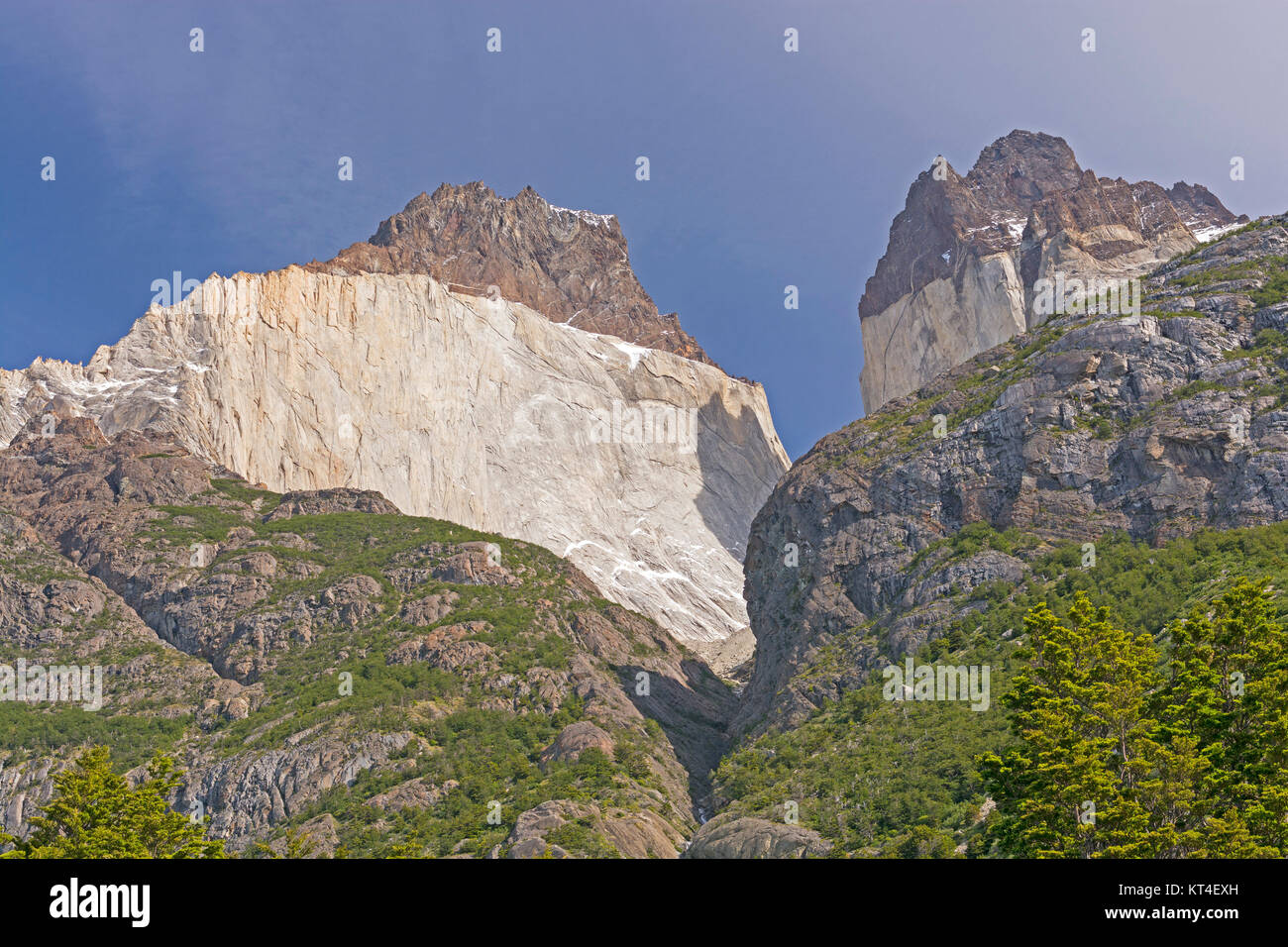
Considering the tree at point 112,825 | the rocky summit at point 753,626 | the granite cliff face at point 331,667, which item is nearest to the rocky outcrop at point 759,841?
the rocky summit at point 753,626

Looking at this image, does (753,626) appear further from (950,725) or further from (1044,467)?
(950,725)

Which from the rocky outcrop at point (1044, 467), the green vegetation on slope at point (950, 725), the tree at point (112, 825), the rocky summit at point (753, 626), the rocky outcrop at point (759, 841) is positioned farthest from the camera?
the rocky outcrop at point (1044, 467)

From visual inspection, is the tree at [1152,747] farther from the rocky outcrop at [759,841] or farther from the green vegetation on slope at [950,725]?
the rocky outcrop at [759,841]

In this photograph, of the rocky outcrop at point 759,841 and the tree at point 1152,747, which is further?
the rocky outcrop at point 759,841

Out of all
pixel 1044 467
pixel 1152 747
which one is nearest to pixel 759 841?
pixel 1152 747

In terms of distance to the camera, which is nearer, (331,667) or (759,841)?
(759,841)
